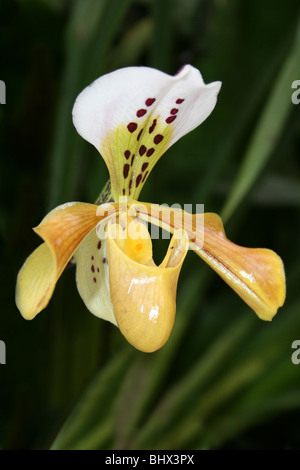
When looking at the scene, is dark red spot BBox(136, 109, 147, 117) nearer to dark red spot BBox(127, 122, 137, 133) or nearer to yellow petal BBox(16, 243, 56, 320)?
dark red spot BBox(127, 122, 137, 133)

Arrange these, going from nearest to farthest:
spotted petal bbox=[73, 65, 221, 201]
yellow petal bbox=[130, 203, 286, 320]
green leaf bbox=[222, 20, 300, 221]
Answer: spotted petal bbox=[73, 65, 221, 201] < yellow petal bbox=[130, 203, 286, 320] < green leaf bbox=[222, 20, 300, 221]

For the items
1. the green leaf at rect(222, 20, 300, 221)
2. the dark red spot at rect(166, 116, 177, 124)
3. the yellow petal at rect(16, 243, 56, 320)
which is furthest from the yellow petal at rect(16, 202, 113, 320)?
the green leaf at rect(222, 20, 300, 221)

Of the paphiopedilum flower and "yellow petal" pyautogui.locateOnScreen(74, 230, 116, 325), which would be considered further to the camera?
"yellow petal" pyautogui.locateOnScreen(74, 230, 116, 325)

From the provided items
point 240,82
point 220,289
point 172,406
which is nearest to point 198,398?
point 172,406

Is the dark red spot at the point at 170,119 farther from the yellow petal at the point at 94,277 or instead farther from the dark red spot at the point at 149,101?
the yellow petal at the point at 94,277

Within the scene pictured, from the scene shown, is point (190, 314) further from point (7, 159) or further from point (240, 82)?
point (240, 82)

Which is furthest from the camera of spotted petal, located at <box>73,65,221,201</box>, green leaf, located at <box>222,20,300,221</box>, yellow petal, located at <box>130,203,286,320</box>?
green leaf, located at <box>222,20,300,221</box>

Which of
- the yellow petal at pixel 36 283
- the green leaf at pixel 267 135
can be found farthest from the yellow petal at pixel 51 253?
the green leaf at pixel 267 135
